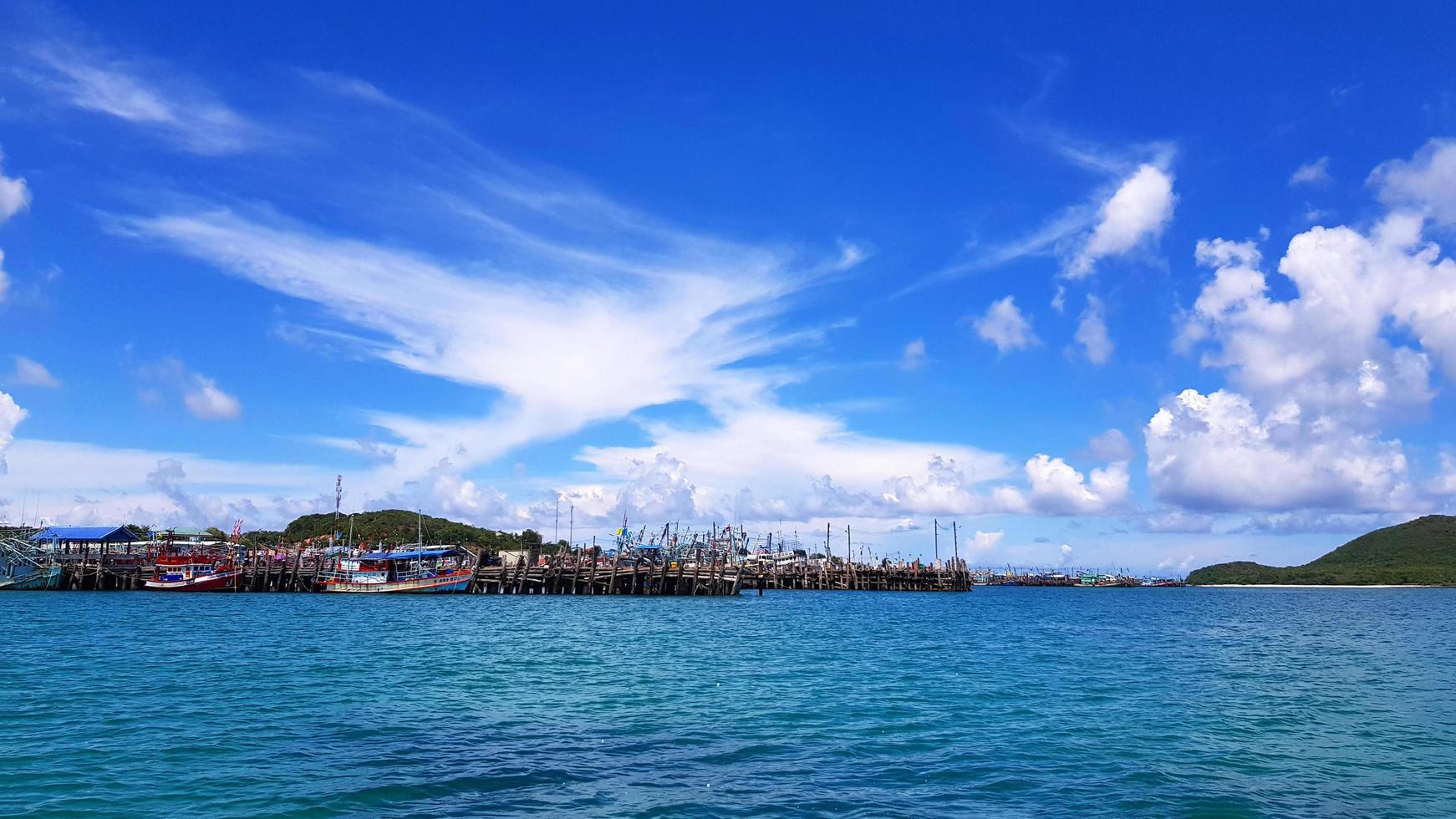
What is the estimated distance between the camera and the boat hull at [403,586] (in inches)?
3917

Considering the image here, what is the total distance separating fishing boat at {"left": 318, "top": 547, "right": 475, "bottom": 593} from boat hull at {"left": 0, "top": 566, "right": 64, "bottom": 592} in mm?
26277

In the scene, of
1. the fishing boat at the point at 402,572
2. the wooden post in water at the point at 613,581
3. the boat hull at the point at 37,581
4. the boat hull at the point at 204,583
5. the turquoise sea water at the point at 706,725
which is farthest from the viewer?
the fishing boat at the point at 402,572

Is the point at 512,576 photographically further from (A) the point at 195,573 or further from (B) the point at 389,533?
(B) the point at 389,533

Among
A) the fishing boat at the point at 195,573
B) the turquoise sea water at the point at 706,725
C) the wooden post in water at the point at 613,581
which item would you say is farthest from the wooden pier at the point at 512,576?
the turquoise sea water at the point at 706,725

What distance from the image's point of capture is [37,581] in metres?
94.4

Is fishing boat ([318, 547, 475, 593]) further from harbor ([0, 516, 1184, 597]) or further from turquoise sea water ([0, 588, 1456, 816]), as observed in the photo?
turquoise sea water ([0, 588, 1456, 816])

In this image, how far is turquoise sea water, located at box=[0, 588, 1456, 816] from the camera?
16.9 metres

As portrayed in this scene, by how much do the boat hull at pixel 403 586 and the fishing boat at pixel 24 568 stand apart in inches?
1071

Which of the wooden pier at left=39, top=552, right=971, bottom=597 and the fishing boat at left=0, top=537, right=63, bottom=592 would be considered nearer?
the fishing boat at left=0, top=537, right=63, bottom=592

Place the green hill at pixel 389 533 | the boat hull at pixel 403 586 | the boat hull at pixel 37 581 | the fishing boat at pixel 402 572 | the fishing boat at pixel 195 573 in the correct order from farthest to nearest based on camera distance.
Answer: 1. the green hill at pixel 389 533
2. the fishing boat at pixel 402 572
3. the boat hull at pixel 403 586
4. the fishing boat at pixel 195 573
5. the boat hull at pixel 37 581

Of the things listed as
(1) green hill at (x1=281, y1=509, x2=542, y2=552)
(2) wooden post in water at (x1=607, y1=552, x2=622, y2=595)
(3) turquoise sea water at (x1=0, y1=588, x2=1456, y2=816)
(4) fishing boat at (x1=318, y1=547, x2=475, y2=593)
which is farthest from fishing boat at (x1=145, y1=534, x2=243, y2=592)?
→ (1) green hill at (x1=281, y1=509, x2=542, y2=552)

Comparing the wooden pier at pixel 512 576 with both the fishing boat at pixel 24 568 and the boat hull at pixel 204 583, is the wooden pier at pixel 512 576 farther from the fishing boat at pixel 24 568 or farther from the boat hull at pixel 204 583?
the fishing boat at pixel 24 568

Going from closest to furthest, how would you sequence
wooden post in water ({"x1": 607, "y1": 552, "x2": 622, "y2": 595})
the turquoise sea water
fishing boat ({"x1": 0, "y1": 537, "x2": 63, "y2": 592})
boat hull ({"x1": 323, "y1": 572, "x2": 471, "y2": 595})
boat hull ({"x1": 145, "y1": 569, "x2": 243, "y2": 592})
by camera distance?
the turquoise sea water → fishing boat ({"x1": 0, "y1": 537, "x2": 63, "y2": 592}) → boat hull ({"x1": 145, "y1": 569, "x2": 243, "y2": 592}) → wooden post in water ({"x1": 607, "y1": 552, "x2": 622, "y2": 595}) → boat hull ({"x1": 323, "y1": 572, "x2": 471, "y2": 595})

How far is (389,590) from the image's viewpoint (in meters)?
99.6
